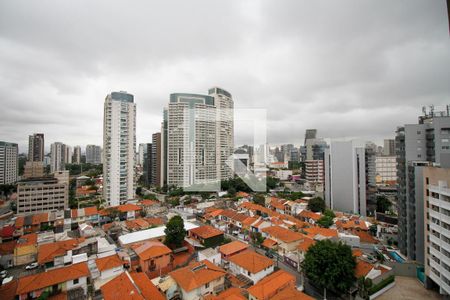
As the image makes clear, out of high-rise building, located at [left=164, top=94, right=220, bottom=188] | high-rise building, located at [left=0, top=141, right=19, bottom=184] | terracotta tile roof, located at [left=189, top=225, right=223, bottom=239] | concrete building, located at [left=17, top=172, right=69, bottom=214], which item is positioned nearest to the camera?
terracotta tile roof, located at [left=189, top=225, right=223, bottom=239]

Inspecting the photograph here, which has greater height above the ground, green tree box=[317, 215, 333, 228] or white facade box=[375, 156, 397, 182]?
white facade box=[375, 156, 397, 182]

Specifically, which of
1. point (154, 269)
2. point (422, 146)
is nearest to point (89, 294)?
point (154, 269)

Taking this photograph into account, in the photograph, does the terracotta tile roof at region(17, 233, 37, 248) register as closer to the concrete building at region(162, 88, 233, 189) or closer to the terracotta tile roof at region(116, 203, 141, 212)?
the terracotta tile roof at region(116, 203, 141, 212)

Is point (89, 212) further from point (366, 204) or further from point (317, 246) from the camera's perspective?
point (366, 204)

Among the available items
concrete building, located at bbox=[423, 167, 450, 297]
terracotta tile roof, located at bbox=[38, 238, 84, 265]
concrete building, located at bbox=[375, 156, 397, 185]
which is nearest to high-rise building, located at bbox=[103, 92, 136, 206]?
terracotta tile roof, located at bbox=[38, 238, 84, 265]

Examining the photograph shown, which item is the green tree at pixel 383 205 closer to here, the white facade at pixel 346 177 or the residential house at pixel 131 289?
the white facade at pixel 346 177

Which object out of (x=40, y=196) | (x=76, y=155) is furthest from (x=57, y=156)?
(x=40, y=196)

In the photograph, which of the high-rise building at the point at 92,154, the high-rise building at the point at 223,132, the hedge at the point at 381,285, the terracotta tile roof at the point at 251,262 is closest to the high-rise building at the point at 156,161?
the high-rise building at the point at 223,132
